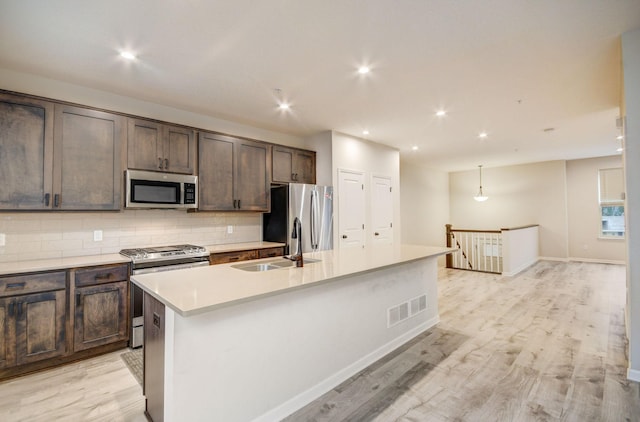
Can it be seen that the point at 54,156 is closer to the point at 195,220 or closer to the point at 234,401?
the point at 195,220

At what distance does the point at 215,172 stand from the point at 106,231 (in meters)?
1.36

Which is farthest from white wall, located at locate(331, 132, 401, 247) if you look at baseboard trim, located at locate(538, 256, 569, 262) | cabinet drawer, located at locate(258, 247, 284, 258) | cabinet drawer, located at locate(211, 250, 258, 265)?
baseboard trim, located at locate(538, 256, 569, 262)

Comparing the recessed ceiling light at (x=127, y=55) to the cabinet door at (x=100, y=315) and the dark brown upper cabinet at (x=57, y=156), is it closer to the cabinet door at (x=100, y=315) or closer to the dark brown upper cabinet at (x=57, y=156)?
the dark brown upper cabinet at (x=57, y=156)

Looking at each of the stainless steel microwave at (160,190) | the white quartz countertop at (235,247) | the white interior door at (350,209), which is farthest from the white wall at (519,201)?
the stainless steel microwave at (160,190)

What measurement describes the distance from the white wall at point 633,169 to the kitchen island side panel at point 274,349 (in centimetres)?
179

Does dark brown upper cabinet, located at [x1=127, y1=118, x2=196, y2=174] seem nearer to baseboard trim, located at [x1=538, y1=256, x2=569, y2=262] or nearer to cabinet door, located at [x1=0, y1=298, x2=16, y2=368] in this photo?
cabinet door, located at [x1=0, y1=298, x2=16, y2=368]

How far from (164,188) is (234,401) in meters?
2.53

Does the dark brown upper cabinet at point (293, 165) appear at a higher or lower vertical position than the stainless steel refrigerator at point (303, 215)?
higher

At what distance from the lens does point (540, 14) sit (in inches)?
83.0

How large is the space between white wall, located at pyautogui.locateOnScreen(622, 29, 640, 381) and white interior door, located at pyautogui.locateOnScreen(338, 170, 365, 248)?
3.30 meters

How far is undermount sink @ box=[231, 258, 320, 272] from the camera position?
247cm

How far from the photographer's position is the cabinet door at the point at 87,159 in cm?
288

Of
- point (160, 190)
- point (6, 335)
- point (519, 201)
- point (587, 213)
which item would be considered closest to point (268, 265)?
point (160, 190)

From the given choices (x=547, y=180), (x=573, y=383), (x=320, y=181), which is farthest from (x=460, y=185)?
(x=573, y=383)
